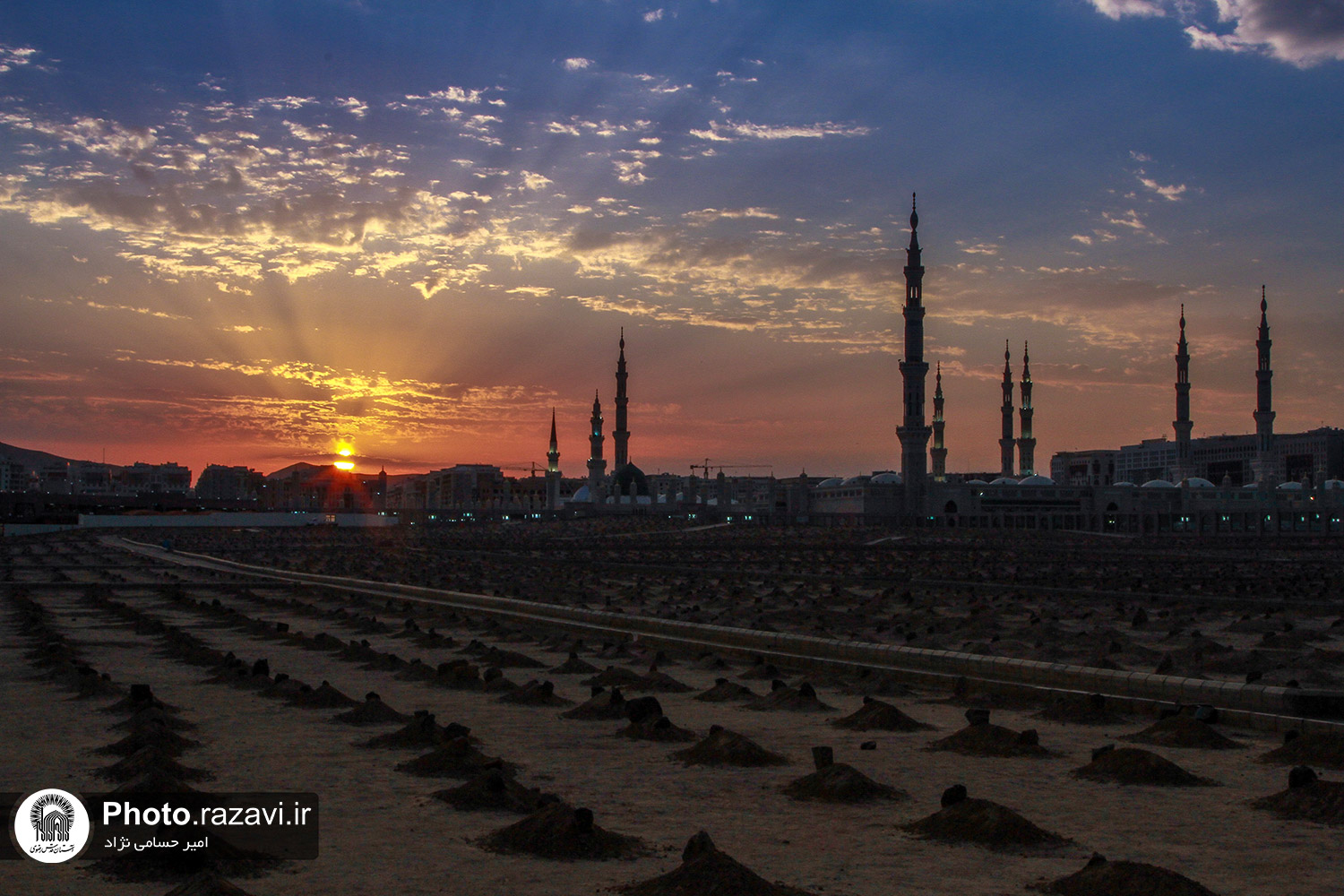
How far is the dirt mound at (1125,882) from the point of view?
6004 mm

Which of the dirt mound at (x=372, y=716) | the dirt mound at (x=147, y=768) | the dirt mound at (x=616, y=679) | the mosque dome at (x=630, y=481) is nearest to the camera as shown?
the dirt mound at (x=147, y=768)

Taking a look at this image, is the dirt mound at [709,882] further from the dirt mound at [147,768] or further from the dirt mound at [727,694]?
the dirt mound at [727,694]

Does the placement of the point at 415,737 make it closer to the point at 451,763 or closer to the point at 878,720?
the point at 451,763

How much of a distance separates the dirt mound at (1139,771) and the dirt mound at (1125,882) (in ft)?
9.65

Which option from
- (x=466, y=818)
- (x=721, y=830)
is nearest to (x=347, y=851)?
(x=466, y=818)

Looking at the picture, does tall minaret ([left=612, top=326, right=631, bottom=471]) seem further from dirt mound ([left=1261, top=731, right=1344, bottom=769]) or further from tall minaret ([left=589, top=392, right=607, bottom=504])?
dirt mound ([left=1261, top=731, right=1344, bottom=769])

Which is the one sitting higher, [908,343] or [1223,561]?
[908,343]

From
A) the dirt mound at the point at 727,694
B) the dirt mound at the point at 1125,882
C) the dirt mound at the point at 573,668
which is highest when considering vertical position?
the dirt mound at the point at 1125,882

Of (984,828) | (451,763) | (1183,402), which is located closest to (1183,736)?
(984,828)

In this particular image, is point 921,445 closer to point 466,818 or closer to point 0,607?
point 0,607

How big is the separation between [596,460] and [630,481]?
715 centimetres

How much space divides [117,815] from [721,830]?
4.03 m

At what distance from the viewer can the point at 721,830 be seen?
24.9 ft

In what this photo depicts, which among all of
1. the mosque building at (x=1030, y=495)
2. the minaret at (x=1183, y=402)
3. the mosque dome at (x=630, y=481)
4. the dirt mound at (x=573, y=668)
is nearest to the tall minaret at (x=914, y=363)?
the mosque building at (x=1030, y=495)
